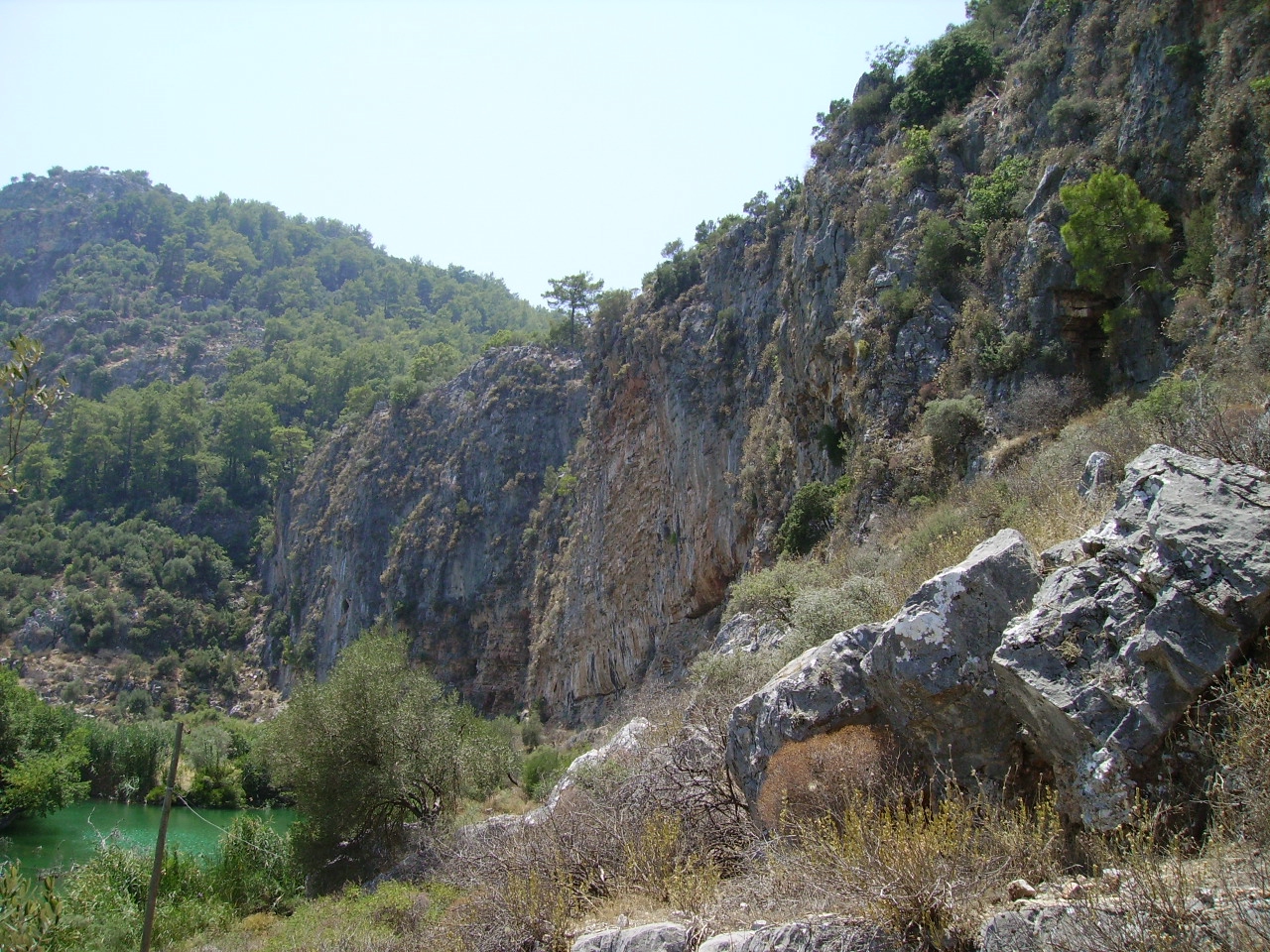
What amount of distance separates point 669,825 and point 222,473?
270 feet

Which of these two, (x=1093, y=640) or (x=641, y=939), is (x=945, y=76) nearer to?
(x=1093, y=640)

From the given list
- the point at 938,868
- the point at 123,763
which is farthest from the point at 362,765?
the point at 123,763

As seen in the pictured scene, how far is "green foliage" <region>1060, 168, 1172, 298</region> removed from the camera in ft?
49.2

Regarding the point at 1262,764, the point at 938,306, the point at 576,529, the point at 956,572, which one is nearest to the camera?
the point at 1262,764

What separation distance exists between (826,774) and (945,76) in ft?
74.8

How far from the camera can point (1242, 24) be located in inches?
549

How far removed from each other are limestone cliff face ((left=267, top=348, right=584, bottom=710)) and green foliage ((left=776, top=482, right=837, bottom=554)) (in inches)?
973

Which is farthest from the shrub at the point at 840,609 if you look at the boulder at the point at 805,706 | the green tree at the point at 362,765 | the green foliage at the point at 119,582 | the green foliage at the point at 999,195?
the green foliage at the point at 119,582

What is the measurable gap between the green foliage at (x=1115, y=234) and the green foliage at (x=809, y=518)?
8.52 meters

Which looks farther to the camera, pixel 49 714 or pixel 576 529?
pixel 576 529

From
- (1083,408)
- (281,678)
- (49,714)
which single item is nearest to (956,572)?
(1083,408)

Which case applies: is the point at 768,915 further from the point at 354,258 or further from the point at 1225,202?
the point at 354,258

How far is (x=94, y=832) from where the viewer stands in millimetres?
27656

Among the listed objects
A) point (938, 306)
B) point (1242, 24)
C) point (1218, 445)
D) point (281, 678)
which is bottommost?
point (281, 678)
